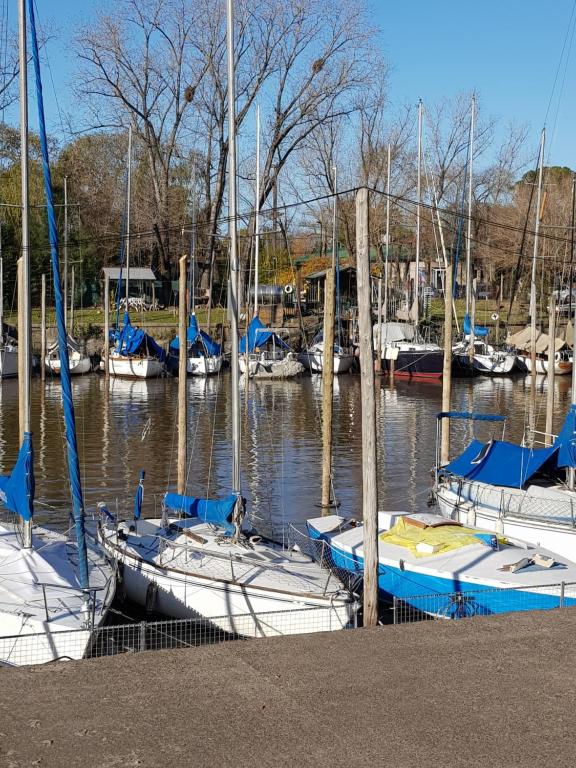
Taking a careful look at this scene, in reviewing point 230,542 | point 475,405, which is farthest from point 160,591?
point 475,405

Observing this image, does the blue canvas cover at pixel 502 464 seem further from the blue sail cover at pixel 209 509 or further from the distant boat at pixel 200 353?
the distant boat at pixel 200 353

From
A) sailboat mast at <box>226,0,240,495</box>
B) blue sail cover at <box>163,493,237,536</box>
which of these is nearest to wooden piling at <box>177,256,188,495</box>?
blue sail cover at <box>163,493,237,536</box>

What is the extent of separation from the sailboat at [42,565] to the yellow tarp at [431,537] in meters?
5.31

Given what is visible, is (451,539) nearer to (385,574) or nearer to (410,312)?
(385,574)

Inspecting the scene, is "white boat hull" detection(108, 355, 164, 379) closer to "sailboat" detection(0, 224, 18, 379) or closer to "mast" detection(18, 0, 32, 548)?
"sailboat" detection(0, 224, 18, 379)

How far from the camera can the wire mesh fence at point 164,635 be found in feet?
44.6

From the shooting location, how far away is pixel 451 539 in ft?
58.7

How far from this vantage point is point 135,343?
2367 inches

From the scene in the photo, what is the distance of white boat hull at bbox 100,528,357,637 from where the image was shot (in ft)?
49.4

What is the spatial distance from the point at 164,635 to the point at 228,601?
4.20ft

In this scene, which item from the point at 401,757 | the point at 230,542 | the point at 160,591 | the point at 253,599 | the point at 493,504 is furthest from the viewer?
the point at 493,504

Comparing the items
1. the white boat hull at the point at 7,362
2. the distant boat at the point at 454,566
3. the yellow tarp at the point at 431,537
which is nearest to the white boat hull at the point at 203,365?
the white boat hull at the point at 7,362

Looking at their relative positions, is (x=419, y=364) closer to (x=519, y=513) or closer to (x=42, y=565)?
(x=519, y=513)

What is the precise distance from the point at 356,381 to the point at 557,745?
50.0 m
